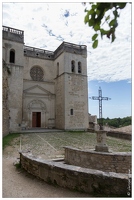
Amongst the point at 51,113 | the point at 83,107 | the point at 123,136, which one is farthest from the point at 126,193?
the point at 51,113

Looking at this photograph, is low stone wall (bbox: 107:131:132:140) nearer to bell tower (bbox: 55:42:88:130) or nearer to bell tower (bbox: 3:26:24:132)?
bell tower (bbox: 55:42:88:130)

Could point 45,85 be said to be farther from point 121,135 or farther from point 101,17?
point 101,17

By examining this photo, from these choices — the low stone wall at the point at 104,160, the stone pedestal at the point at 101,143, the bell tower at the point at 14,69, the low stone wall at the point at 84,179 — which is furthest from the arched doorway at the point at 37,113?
the low stone wall at the point at 84,179

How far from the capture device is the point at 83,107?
60.8 feet

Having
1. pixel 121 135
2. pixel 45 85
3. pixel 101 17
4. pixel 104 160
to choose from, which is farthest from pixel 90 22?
pixel 45 85

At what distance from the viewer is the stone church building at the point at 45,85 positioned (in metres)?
16.2

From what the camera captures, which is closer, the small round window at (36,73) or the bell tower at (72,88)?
the bell tower at (72,88)

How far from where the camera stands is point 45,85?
65.3 ft

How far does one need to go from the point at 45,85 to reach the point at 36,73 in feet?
6.83

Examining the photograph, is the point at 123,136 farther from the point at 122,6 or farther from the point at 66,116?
the point at 122,6

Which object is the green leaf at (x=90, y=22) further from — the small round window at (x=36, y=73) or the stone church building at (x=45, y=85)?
the small round window at (x=36, y=73)

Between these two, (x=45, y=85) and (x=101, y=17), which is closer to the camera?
(x=101, y=17)

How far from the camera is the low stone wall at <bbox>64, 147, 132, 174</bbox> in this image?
501 centimetres

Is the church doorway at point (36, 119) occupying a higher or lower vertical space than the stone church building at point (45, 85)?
lower
